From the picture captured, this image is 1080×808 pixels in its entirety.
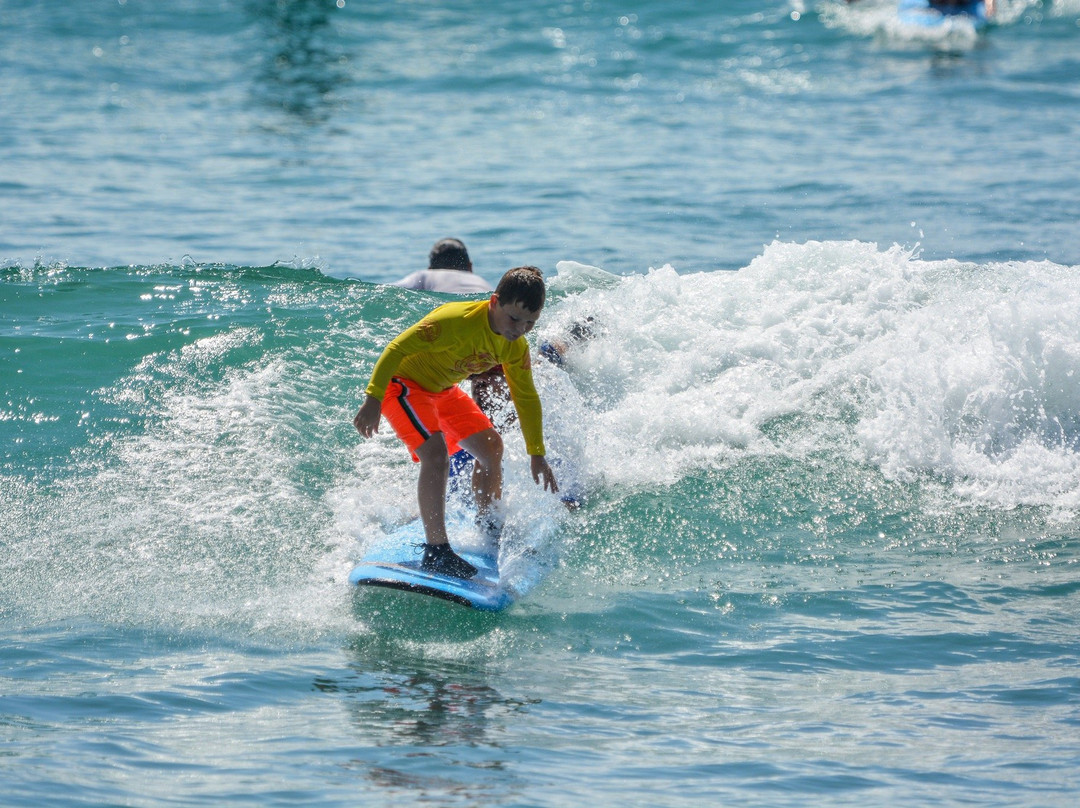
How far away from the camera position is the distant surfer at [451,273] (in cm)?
981

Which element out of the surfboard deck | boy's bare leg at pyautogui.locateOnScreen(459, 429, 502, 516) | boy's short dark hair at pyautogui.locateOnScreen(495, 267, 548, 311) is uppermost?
boy's short dark hair at pyautogui.locateOnScreen(495, 267, 548, 311)

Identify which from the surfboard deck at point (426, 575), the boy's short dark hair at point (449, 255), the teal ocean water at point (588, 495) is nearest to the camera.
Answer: the teal ocean water at point (588, 495)

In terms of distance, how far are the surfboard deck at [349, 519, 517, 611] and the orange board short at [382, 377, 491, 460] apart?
516mm

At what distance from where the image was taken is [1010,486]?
7.30m

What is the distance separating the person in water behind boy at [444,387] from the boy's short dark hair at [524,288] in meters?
0.10

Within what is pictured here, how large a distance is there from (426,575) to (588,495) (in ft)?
5.43

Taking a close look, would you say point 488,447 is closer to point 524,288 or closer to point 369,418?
point 369,418

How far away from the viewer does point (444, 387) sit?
20.0ft

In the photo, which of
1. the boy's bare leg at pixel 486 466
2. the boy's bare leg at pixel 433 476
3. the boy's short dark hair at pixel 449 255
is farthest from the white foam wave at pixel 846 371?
the boy's bare leg at pixel 433 476

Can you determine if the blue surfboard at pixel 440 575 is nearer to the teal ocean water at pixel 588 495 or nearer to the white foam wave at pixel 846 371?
the teal ocean water at pixel 588 495

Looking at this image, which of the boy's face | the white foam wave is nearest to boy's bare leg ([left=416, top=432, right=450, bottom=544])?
the boy's face

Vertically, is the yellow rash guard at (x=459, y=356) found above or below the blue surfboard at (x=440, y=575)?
above

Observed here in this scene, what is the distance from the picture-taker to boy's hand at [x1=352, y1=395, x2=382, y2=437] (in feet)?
18.2

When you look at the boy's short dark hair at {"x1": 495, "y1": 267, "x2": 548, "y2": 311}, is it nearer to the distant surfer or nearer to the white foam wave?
the white foam wave
